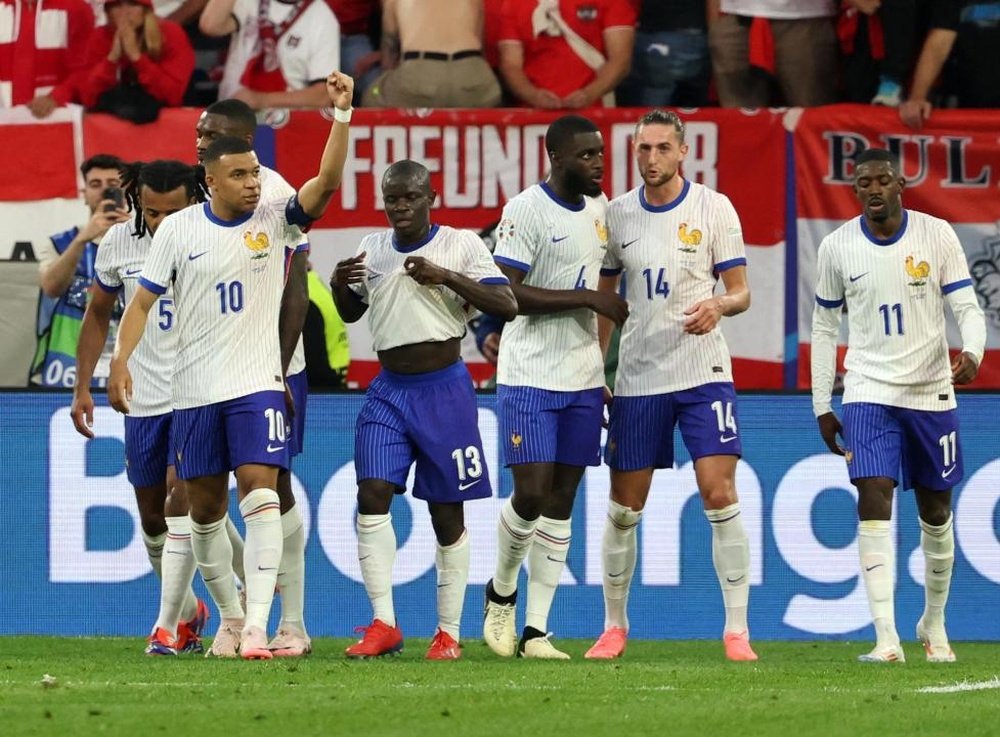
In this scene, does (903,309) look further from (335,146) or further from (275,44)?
(275,44)

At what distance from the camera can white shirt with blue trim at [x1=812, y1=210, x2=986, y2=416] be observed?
9203 mm

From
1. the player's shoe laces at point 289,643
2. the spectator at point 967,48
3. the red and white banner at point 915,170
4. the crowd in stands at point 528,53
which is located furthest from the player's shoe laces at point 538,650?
the spectator at point 967,48

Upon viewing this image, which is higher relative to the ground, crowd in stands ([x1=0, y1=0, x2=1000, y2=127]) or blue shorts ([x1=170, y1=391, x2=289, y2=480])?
crowd in stands ([x1=0, y1=0, x2=1000, y2=127])

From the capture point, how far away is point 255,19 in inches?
541

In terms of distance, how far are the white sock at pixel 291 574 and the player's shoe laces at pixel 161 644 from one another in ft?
1.69

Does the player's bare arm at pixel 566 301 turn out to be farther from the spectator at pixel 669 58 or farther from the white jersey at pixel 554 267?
the spectator at pixel 669 58

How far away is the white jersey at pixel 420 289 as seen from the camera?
8.81 metres

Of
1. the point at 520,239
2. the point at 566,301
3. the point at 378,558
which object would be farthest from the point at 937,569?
the point at 378,558

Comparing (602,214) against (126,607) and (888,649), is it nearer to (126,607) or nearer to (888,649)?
(888,649)

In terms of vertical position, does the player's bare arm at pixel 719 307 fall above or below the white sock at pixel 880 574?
above

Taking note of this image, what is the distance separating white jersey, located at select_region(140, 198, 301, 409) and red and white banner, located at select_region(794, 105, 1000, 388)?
5.12 meters

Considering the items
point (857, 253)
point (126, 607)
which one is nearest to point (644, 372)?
point (857, 253)

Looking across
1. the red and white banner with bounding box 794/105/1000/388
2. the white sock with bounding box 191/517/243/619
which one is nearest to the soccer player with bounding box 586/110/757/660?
the white sock with bounding box 191/517/243/619

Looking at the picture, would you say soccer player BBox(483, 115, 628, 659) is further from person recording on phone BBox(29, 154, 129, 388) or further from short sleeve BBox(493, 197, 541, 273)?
person recording on phone BBox(29, 154, 129, 388)
